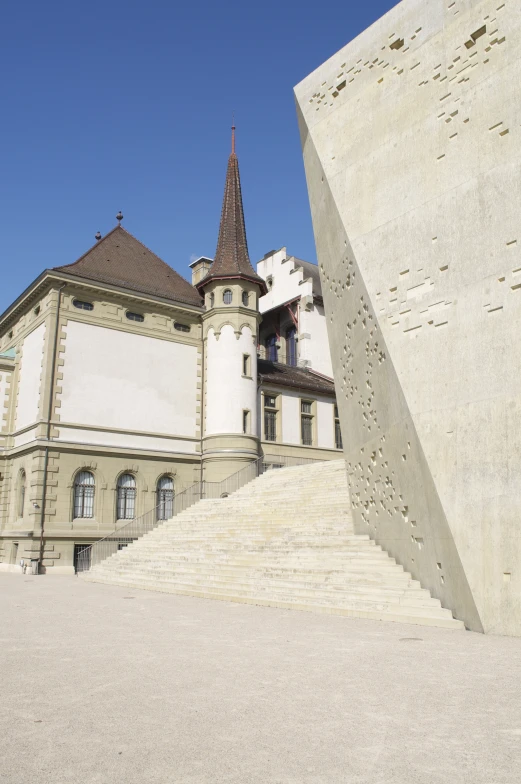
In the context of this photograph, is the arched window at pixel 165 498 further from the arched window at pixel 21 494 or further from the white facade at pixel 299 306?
the white facade at pixel 299 306

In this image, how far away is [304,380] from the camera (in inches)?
1422

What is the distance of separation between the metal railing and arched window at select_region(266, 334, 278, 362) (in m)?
Result: 12.3

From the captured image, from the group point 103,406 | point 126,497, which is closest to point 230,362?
point 103,406

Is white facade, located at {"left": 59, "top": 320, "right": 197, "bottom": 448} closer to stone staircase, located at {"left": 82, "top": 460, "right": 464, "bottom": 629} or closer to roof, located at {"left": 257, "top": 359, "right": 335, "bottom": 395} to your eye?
roof, located at {"left": 257, "top": 359, "right": 335, "bottom": 395}

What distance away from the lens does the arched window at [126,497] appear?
92.8 feet

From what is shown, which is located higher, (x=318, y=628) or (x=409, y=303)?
(x=409, y=303)

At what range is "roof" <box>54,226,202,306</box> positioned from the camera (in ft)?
99.1

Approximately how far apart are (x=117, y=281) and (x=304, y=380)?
39.2ft

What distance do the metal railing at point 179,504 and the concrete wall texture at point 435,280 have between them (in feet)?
49.3

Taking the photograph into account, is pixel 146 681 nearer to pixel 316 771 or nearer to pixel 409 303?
pixel 316 771

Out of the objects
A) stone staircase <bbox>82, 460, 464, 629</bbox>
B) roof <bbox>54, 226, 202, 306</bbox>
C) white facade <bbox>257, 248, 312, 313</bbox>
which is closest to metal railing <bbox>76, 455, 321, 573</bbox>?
stone staircase <bbox>82, 460, 464, 629</bbox>

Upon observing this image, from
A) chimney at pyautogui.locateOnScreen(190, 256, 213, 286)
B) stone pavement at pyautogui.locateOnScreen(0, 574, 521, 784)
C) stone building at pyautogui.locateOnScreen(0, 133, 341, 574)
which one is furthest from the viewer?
chimney at pyautogui.locateOnScreen(190, 256, 213, 286)

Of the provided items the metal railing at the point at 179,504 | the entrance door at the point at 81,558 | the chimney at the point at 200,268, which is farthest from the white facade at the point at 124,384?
the chimney at the point at 200,268

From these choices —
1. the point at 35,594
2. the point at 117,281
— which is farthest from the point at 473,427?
the point at 117,281
